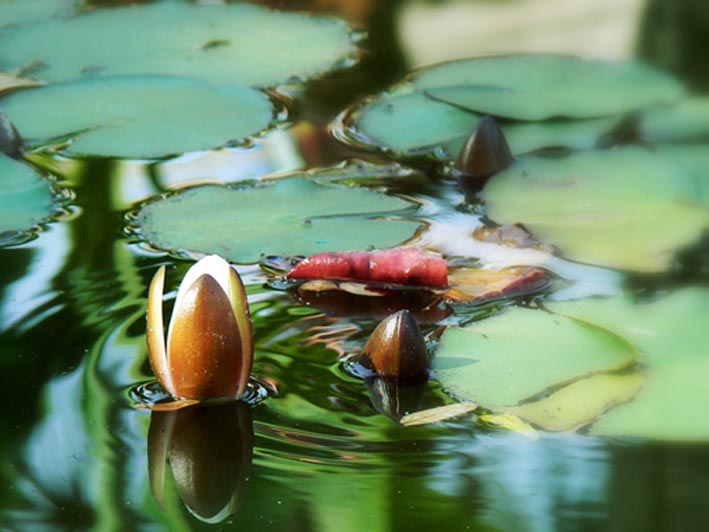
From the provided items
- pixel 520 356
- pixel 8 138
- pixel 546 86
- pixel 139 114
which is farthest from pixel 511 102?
pixel 520 356

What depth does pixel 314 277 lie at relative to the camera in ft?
5.80

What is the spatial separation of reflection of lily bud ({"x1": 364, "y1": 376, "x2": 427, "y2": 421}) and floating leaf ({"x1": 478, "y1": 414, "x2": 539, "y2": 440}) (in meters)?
0.08

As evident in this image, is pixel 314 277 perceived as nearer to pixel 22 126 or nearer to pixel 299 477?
pixel 299 477

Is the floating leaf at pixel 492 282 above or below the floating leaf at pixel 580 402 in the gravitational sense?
below

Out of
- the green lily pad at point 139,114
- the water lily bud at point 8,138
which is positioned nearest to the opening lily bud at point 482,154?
the green lily pad at point 139,114

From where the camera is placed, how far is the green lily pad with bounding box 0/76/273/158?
228cm

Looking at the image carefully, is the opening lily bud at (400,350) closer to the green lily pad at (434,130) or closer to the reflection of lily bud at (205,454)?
the reflection of lily bud at (205,454)

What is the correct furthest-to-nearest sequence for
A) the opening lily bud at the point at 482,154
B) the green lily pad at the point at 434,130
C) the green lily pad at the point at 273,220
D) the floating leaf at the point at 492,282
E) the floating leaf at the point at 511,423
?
1. the green lily pad at the point at 434,130
2. the opening lily bud at the point at 482,154
3. the green lily pad at the point at 273,220
4. the floating leaf at the point at 492,282
5. the floating leaf at the point at 511,423

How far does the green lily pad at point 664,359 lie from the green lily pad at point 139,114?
89cm

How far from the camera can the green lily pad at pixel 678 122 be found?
2334 mm

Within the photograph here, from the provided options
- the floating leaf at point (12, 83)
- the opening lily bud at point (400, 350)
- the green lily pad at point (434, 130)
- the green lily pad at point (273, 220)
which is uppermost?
the opening lily bud at point (400, 350)

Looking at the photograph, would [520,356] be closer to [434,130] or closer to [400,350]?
[400,350]

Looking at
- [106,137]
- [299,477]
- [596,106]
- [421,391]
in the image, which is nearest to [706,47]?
[596,106]

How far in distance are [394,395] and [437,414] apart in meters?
0.06
